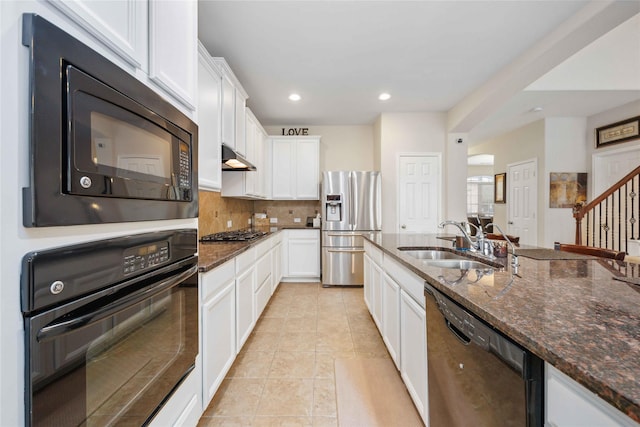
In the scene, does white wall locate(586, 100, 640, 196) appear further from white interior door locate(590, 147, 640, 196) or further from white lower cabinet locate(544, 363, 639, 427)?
white lower cabinet locate(544, 363, 639, 427)

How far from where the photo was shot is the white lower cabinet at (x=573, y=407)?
49 cm

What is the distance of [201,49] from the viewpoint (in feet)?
6.05

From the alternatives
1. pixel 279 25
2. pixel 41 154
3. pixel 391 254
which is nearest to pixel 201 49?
pixel 279 25

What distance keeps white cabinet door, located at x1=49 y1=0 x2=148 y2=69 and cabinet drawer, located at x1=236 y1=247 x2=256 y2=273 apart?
1369mm

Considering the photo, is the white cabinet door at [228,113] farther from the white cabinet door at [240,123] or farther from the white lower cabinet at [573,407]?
the white lower cabinet at [573,407]

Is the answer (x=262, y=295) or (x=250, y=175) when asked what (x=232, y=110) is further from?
(x=262, y=295)

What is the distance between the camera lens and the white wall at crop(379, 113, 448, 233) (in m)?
4.12

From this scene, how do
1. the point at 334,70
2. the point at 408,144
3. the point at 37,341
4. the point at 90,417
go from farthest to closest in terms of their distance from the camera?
the point at 408,144 < the point at 334,70 < the point at 90,417 < the point at 37,341

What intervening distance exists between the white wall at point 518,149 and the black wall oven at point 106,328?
569 centimetres

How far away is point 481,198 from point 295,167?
8.77 m

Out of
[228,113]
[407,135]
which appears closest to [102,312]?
[228,113]

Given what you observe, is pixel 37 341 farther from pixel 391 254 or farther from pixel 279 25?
pixel 279 25

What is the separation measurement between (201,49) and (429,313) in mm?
2210

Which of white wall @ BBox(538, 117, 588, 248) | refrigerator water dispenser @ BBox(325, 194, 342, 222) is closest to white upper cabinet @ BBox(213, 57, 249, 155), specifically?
refrigerator water dispenser @ BBox(325, 194, 342, 222)
